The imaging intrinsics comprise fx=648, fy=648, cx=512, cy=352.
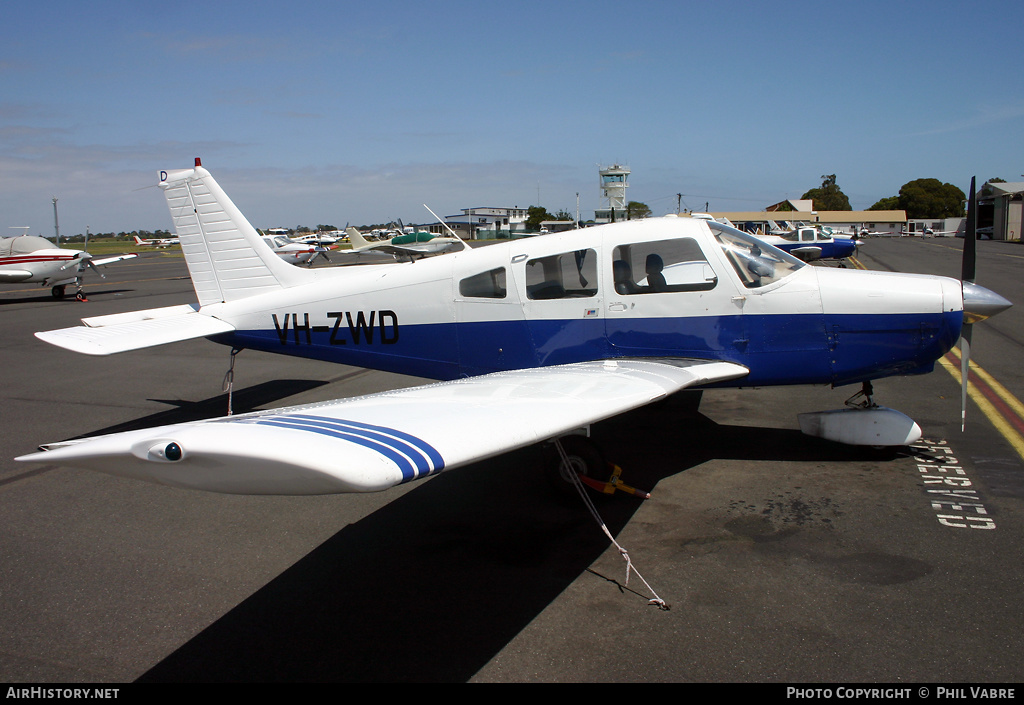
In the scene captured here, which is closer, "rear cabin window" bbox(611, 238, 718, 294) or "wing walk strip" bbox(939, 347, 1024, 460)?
"rear cabin window" bbox(611, 238, 718, 294)

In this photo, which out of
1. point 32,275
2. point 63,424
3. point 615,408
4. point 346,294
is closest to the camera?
point 615,408

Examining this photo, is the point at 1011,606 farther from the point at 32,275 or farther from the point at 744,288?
the point at 32,275

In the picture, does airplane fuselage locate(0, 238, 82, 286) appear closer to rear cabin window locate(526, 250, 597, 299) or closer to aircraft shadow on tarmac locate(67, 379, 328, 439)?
aircraft shadow on tarmac locate(67, 379, 328, 439)

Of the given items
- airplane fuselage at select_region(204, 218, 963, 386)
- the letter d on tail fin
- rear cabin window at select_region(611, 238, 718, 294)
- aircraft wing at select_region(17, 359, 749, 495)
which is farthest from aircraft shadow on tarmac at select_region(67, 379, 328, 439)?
rear cabin window at select_region(611, 238, 718, 294)

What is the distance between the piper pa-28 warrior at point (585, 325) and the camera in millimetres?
4602

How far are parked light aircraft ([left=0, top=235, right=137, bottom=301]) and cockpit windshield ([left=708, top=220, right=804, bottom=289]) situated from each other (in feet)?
78.4

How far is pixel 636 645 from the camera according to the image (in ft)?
11.0

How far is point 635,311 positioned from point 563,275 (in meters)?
0.75

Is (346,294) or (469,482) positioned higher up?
(346,294)

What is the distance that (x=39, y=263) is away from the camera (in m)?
22.8

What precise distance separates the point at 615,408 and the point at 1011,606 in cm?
241

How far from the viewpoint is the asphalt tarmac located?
3.28 metres

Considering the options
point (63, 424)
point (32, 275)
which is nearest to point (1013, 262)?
point (63, 424)

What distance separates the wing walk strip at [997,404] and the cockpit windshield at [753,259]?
2739 millimetres
